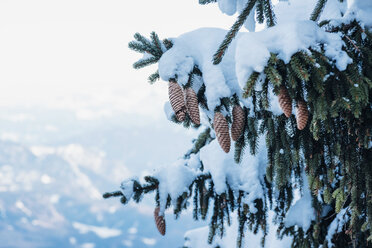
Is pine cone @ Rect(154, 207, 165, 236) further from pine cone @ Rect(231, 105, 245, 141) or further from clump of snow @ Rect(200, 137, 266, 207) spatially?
pine cone @ Rect(231, 105, 245, 141)

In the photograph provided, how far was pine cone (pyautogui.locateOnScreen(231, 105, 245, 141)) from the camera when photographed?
5.75ft

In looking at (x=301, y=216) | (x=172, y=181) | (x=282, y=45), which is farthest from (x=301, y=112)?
(x=301, y=216)

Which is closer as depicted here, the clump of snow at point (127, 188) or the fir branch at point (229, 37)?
the fir branch at point (229, 37)

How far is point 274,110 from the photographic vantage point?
201 centimetres

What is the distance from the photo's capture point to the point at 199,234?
5406 mm

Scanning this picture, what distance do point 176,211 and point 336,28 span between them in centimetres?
190

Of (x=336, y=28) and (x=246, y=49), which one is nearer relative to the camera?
(x=246, y=49)

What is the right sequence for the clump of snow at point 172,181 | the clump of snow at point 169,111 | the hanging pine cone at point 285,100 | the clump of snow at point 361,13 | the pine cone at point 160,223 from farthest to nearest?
the clump of snow at point 172,181 → the pine cone at point 160,223 → the clump of snow at point 169,111 → the clump of snow at point 361,13 → the hanging pine cone at point 285,100

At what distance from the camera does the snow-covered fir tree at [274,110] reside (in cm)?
151

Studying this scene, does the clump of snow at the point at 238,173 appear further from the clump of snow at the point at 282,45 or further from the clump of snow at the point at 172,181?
the clump of snow at the point at 282,45

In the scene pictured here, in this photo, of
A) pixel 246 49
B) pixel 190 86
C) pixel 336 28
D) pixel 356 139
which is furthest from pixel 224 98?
pixel 356 139

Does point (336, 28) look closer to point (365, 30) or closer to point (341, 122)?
point (365, 30)

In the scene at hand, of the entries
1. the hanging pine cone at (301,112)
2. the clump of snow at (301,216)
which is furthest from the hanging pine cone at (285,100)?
the clump of snow at (301,216)

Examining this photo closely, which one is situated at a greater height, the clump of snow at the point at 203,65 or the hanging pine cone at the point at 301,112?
the clump of snow at the point at 203,65
